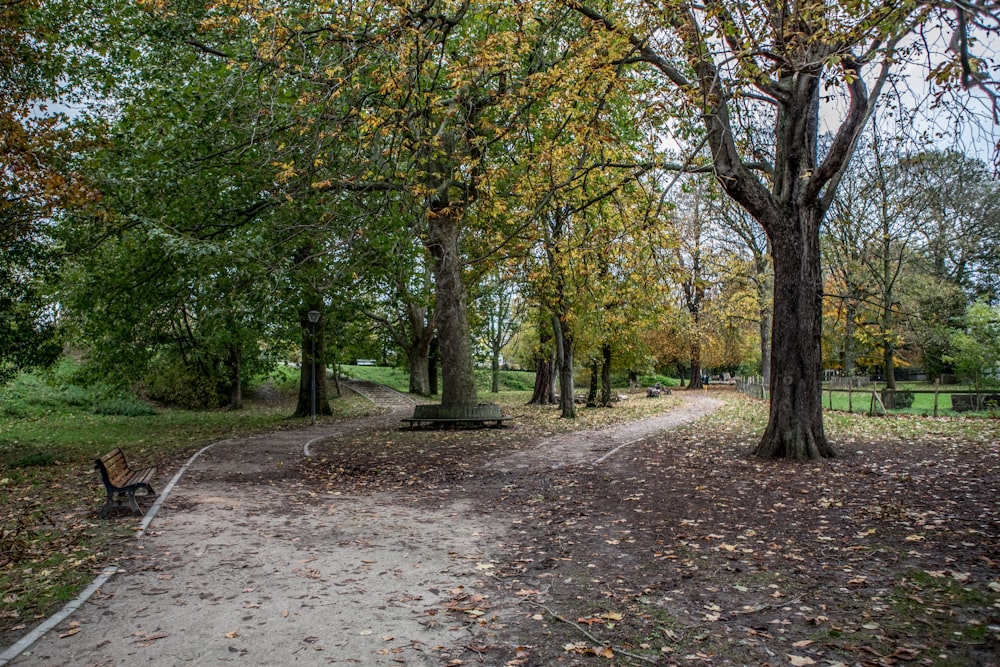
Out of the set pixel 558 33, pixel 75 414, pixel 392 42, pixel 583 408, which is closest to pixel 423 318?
pixel 583 408

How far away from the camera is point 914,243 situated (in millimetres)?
25875

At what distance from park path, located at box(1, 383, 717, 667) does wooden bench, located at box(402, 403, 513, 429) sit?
8580 millimetres

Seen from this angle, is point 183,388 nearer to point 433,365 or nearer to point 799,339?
point 433,365

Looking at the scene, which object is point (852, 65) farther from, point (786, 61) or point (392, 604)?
point (392, 604)

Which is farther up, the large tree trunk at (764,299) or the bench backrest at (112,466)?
the large tree trunk at (764,299)

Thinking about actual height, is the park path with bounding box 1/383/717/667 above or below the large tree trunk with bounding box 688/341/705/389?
below

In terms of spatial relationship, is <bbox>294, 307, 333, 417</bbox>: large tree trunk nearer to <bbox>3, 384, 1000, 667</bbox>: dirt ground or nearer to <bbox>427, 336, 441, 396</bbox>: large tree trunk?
<bbox>3, 384, 1000, 667</bbox>: dirt ground

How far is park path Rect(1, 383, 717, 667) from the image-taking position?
4.07 metres

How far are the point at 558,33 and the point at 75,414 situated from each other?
23.0 m

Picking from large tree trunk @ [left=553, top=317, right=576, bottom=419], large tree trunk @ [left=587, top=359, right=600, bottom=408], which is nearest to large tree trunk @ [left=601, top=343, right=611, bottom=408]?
large tree trunk @ [left=587, top=359, right=600, bottom=408]

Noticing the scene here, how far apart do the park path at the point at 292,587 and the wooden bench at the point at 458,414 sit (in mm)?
8580

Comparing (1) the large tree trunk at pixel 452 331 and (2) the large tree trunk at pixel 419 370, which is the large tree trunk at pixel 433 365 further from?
(1) the large tree trunk at pixel 452 331

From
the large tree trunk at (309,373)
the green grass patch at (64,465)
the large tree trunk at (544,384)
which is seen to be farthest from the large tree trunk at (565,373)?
the green grass patch at (64,465)

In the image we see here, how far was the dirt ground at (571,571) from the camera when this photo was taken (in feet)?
13.3
